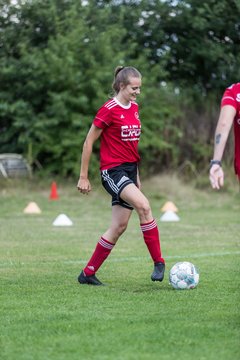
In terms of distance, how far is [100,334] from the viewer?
17.5ft

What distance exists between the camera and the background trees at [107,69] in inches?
866

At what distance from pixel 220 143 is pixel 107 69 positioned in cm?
1717

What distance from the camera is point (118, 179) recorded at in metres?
7.43

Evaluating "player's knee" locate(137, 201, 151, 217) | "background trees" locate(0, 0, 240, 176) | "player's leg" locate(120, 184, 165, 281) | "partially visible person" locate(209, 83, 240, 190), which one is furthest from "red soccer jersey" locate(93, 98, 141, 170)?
"background trees" locate(0, 0, 240, 176)

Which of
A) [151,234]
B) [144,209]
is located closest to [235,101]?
[144,209]

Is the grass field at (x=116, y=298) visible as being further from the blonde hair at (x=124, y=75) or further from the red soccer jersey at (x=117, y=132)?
the blonde hair at (x=124, y=75)

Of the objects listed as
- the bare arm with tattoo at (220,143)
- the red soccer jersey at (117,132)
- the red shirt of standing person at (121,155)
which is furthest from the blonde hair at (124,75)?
the bare arm with tattoo at (220,143)

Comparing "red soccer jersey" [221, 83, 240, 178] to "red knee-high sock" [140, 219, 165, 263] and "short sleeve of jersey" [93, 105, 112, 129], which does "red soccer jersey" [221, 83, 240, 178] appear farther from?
"short sleeve of jersey" [93, 105, 112, 129]

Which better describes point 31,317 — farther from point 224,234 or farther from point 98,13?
point 98,13

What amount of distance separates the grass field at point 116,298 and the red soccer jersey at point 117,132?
115cm

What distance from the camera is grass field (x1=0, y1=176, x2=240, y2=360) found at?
499 centimetres

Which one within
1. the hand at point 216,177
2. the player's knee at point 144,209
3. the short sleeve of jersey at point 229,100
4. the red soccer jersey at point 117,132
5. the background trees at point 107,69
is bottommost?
the background trees at point 107,69

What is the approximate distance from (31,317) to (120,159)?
6.75ft

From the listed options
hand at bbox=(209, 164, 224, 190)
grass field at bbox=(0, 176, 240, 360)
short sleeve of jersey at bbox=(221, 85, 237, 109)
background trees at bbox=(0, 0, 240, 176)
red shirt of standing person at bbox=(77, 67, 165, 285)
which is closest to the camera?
grass field at bbox=(0, 176, 240, 360)
